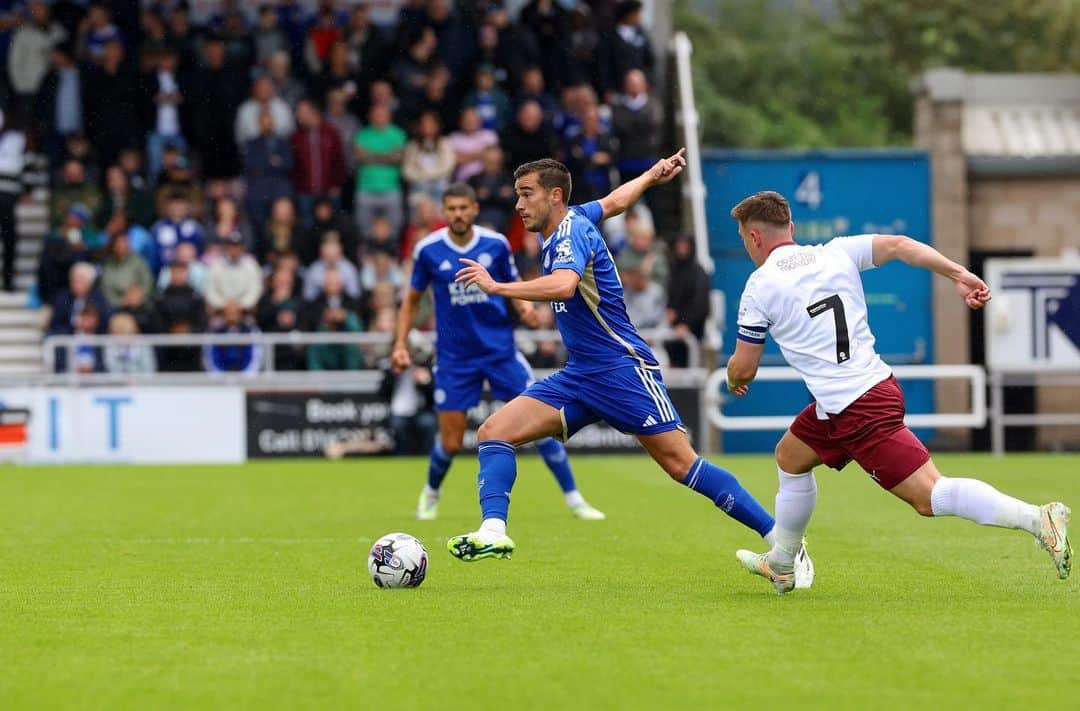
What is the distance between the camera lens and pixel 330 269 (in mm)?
22547

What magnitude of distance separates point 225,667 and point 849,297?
329 centimetres

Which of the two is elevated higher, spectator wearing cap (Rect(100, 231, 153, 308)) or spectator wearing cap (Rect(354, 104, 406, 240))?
spectator wearing cap (Rect(354, 104, 406, 240))

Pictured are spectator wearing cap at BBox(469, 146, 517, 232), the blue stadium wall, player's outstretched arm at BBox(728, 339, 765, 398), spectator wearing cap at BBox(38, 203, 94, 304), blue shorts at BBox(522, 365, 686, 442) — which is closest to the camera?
player's outstretched arm at BBox(728, 339, 765, 398)

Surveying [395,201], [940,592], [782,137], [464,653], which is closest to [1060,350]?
[395,201]

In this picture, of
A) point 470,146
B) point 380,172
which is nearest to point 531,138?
point 470,146

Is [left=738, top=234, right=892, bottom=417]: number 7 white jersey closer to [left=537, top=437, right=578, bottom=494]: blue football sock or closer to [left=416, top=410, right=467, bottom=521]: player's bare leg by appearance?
[left=416, top=410, right=467, bottom=521]: player's bare leg

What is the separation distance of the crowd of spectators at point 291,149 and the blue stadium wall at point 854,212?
1.97m

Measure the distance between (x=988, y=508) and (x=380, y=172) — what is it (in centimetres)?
1669

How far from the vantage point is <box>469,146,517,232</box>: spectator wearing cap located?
904 inches

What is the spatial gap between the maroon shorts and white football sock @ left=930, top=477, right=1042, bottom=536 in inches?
6.8

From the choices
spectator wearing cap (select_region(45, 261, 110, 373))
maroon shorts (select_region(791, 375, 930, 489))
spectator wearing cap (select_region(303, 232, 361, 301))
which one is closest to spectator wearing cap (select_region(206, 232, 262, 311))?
spectator wearing cap (select_region(303, 232, 361, 301))

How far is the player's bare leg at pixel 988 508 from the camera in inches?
309

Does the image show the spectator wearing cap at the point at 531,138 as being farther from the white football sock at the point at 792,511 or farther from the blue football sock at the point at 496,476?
the white football sock at the point at 792,511

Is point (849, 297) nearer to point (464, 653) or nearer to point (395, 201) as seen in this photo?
point (464, 653)
